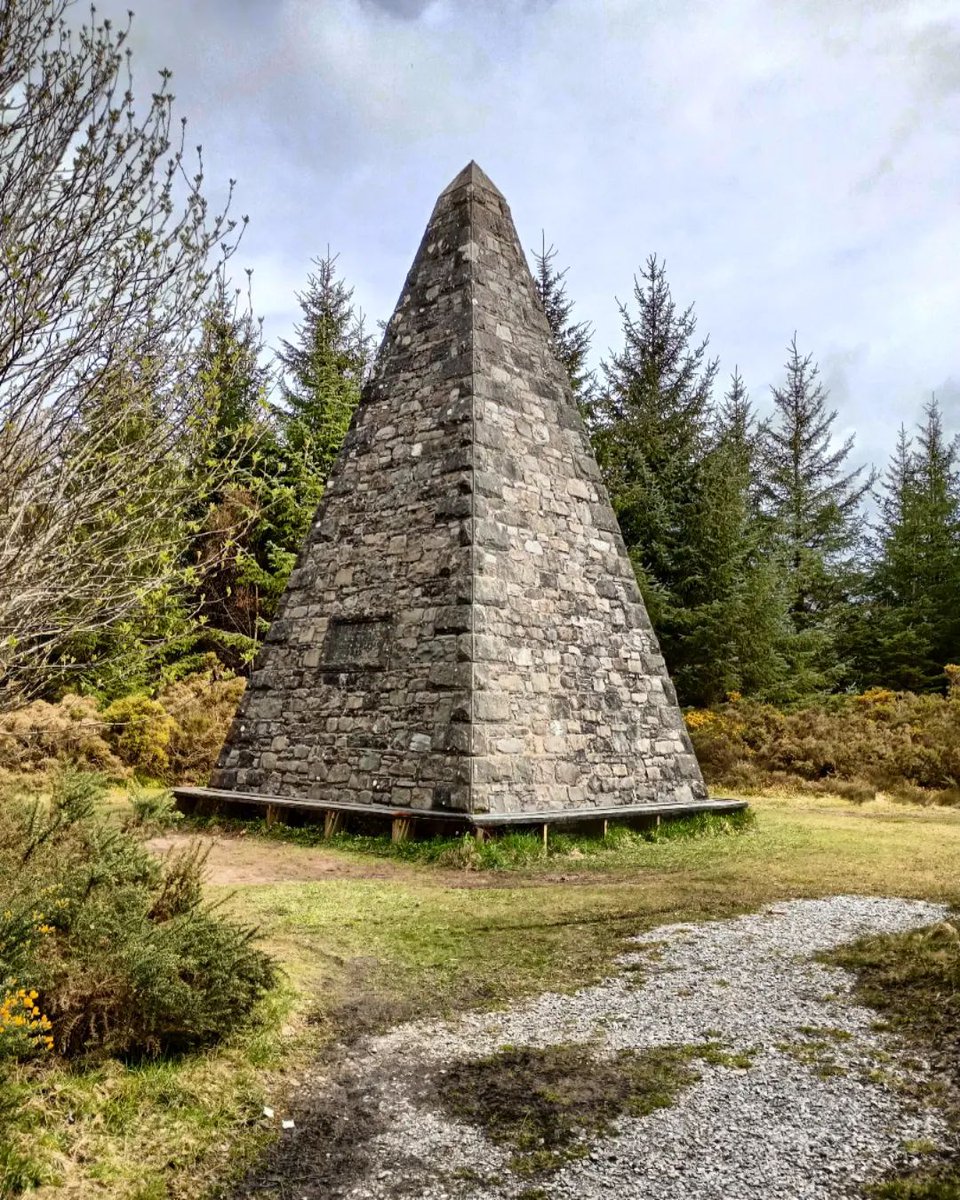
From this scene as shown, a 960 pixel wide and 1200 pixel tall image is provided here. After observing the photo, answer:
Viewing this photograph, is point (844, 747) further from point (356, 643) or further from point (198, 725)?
point (198, 725)

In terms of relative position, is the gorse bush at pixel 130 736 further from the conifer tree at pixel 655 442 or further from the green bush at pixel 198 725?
the conifer tree at pixel 655 442

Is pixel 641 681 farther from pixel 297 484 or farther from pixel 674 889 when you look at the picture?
pixel 297 484

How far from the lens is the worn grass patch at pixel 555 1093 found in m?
2.75

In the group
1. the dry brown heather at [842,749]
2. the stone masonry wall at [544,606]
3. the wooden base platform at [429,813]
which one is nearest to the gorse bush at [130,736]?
the wooden base platform at [429,813]

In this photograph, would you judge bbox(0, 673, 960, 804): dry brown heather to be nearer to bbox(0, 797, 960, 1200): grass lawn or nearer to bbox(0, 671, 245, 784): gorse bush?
bbox(0, 671, 245, 784): gorse bush

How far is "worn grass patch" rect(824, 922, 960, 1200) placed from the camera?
2.44m

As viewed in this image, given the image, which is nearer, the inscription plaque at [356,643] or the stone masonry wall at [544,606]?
the stone masonry wall at [544,606]

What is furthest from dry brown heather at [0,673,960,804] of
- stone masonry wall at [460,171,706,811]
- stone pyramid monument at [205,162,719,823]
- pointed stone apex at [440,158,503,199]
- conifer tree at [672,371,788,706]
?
pointed stone apex at [440,158,503,199]

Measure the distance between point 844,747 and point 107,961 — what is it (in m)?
14.0

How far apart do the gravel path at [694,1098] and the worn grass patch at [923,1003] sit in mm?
91

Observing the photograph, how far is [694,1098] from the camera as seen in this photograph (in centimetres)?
301

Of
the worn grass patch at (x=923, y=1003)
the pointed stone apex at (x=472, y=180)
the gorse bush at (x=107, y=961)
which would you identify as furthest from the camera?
the pointed stone apex at (x=472, y=180)

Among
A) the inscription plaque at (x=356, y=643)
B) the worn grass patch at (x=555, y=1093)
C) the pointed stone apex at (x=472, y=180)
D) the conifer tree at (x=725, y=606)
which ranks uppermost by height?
the pointed stone apex at (x=472, y=180)

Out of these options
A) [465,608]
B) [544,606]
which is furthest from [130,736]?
[544,606]
